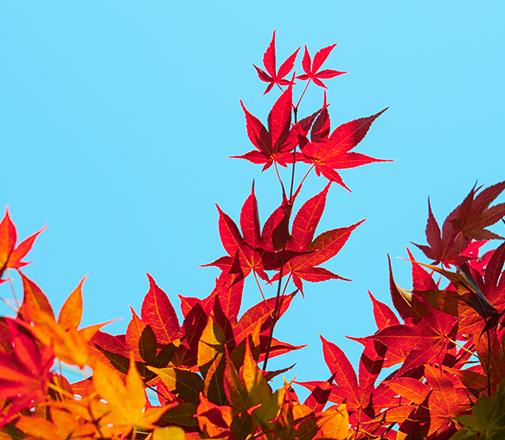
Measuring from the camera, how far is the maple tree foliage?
227mm

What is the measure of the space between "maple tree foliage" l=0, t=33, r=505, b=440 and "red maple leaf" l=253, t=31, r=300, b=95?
118mm

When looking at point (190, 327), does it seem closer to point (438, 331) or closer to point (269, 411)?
point (269, 411)

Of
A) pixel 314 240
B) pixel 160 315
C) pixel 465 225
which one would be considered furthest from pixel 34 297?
pixel 465 225

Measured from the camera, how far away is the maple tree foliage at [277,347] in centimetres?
23

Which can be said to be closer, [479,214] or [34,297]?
[34,297]

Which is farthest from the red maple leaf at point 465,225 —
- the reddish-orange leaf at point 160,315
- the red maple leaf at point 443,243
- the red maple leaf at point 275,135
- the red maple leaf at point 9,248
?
the red maple leaf at point 9,248

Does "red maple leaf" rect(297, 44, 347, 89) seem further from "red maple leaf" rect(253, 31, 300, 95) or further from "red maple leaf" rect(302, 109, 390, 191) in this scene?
"red maple leaf" rect(302, 109, 390, 191)

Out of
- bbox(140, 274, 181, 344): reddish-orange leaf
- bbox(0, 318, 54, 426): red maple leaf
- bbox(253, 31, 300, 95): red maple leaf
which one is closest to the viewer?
bbox(0, 318, 54, 426): red maple leaf

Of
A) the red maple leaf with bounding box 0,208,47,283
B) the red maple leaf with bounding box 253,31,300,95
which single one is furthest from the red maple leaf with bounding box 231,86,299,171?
the red maple leaf with bounding box 0,208,47,283

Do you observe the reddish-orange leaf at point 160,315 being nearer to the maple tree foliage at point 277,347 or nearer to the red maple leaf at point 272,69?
the maple tree foliage at point 277,347

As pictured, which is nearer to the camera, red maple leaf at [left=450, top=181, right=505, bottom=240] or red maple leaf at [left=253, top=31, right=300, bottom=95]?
red maple leaf at [left=450, top=181, right=505, bottom=240]

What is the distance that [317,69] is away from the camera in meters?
0.54

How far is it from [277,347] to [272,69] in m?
0.34

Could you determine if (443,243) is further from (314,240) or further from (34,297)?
(34,297)
